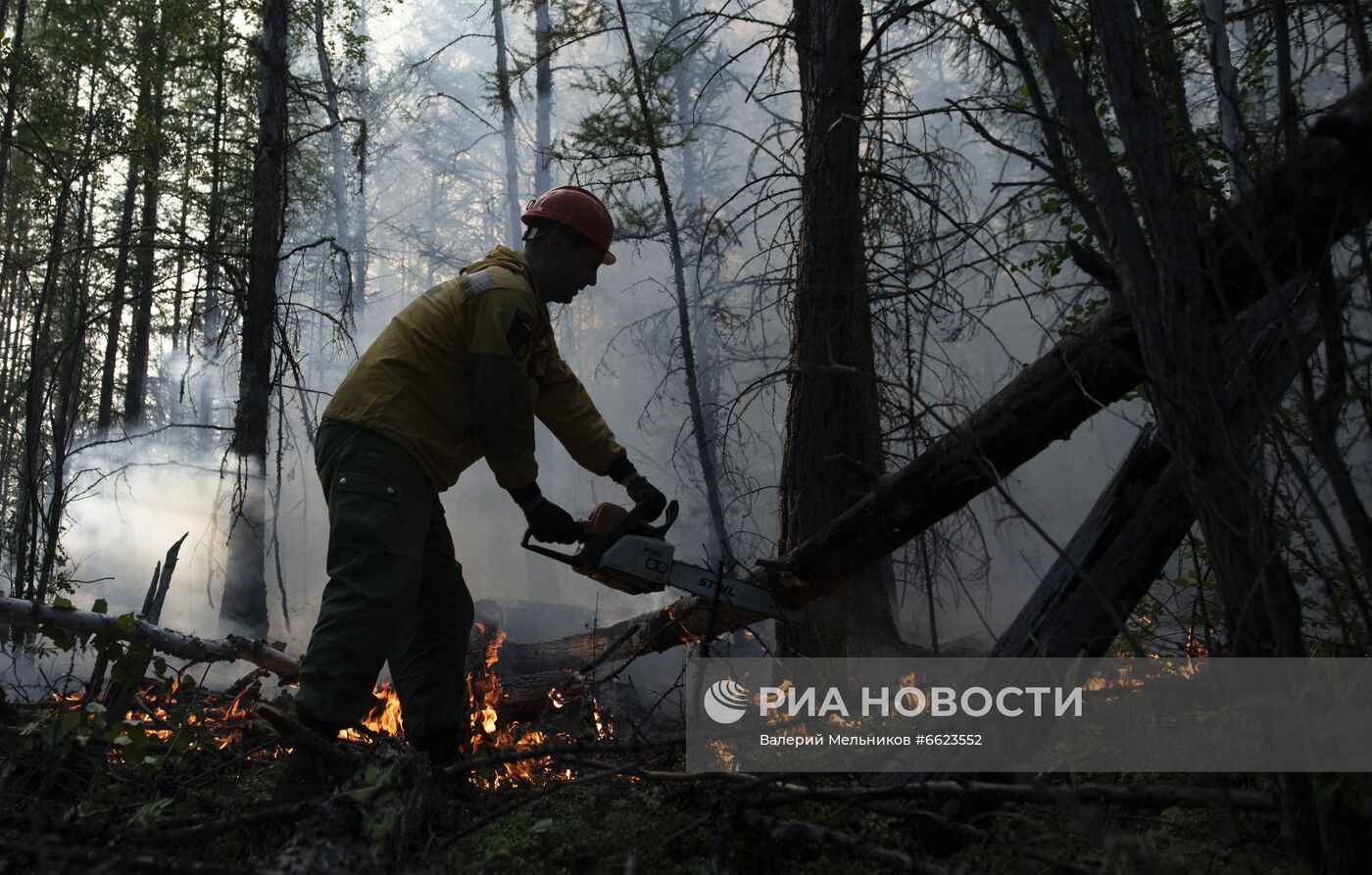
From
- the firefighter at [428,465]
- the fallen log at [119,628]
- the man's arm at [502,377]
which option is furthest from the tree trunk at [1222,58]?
the fallen log at [119,628]

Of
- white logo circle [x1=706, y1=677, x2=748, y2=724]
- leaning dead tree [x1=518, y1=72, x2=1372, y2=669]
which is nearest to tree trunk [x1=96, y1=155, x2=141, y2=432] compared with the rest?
white logo circle [x1=706, y1=677, x2=748, y2=724]

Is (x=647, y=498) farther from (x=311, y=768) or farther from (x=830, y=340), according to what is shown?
(x=311, y=768)

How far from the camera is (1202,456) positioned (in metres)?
1.99

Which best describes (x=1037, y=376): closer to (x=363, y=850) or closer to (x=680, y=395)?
(x=363, y=850)

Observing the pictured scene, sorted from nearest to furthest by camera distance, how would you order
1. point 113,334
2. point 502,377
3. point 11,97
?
1. point 502,377
2. point 11,97
3. point 113,334

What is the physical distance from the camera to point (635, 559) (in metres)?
3.27

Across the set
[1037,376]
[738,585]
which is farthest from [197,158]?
[1037,376]

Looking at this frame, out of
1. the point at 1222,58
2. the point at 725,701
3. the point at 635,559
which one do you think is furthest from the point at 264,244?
the point at 1222,58

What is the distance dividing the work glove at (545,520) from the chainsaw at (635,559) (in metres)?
0.05

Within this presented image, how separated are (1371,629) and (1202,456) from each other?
521mm

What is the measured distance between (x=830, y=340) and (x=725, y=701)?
1.86 meters

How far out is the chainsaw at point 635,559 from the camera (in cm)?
326

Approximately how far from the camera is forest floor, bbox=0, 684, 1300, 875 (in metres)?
2.04

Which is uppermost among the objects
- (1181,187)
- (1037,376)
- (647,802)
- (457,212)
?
(457,212)
